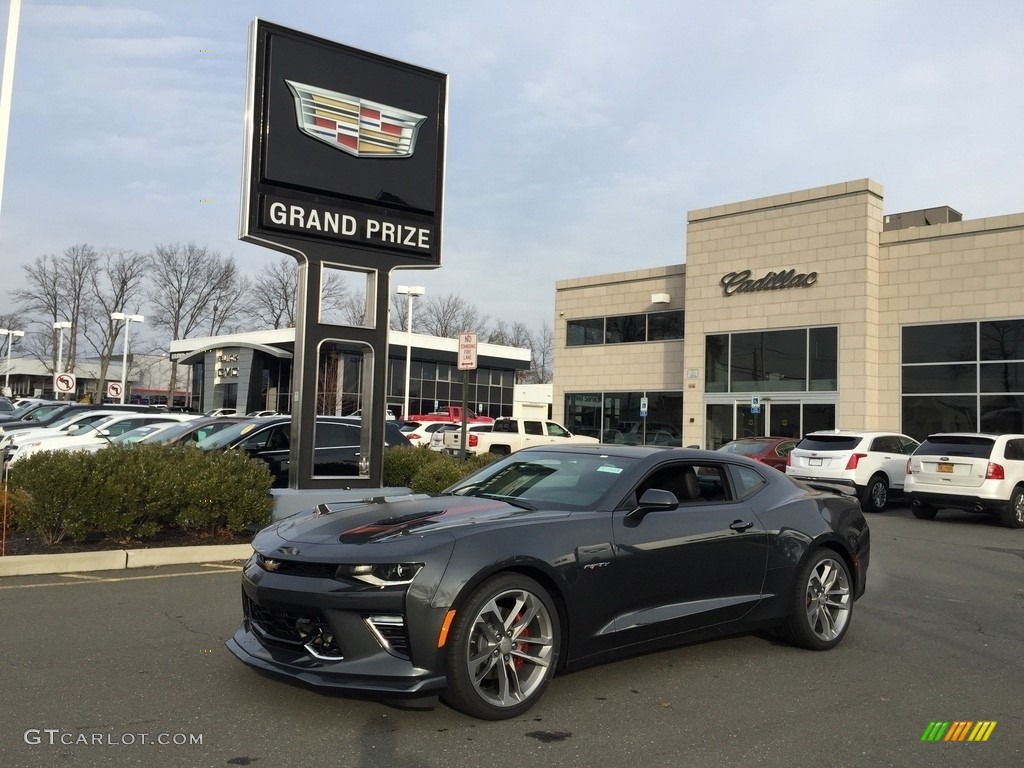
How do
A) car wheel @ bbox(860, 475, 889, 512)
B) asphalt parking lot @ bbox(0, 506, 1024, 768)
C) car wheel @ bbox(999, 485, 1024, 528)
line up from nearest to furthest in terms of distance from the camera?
asphalt parking lot @ bbox(0, 506, 1024, 768), car wheel @ bbox(999, 485, 1024, 528), car wheel @ bbox(860, 475, 889, 512)

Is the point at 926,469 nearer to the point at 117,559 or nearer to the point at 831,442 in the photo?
the point at 831,442

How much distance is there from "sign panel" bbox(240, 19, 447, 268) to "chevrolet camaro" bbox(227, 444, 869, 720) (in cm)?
667

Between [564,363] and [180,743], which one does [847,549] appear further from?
[564,363]

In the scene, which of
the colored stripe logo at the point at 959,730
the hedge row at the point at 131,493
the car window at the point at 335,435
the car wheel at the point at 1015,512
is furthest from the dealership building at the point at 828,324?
the colored stripe logo at the point at 959,730

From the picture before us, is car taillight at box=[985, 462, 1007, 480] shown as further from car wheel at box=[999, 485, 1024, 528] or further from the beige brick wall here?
the beige brick wall

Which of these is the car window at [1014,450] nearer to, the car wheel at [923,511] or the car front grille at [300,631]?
the car wheel at [923,511]

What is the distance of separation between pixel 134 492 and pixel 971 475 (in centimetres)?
1336

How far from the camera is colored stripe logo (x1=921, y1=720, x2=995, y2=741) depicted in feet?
14.8

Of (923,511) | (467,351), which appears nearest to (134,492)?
(467,351)

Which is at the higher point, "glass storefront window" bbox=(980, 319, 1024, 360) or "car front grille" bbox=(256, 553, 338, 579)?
"glass storefront window" bbox=(980, 319, 1024, 360)

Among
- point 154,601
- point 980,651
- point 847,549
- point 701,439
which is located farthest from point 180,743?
point 701,439

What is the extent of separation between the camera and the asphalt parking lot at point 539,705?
13.3 feet

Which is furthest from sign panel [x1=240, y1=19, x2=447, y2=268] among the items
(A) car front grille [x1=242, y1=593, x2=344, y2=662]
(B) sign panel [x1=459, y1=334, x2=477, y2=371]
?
(A) car front grille [x1=242, y1=593, x2=344, y2=662]

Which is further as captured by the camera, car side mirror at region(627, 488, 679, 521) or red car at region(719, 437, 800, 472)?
red car at region(719, 437, 800, 472)
